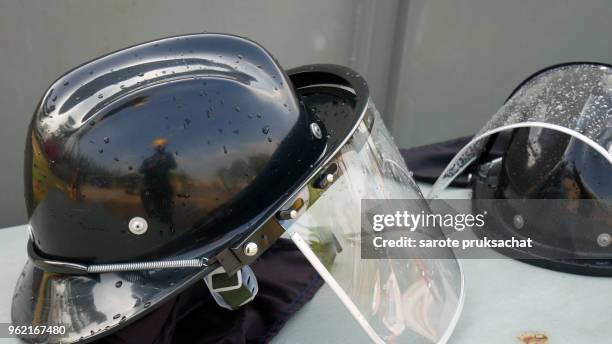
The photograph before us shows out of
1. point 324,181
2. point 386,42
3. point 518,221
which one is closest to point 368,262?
point 324,181

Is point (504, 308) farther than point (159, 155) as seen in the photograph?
Yes

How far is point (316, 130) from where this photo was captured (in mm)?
851

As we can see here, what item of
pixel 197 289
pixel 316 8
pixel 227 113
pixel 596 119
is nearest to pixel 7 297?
pixel 197 289

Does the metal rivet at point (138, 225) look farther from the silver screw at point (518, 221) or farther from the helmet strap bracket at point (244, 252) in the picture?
the silver screw at point (518, 221)

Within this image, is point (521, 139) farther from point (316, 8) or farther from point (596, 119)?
point (316, 8)

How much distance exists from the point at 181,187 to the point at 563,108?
30.0 inches

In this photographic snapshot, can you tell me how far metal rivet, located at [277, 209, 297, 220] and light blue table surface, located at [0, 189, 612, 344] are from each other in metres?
0.27

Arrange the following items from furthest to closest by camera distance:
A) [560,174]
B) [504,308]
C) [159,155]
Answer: [560,174] → [504,308] → [159,155]

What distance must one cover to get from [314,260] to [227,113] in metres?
0.23

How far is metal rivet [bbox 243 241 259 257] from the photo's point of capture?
747 millimetres

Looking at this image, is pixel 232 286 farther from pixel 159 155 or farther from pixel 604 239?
pixel 604 239

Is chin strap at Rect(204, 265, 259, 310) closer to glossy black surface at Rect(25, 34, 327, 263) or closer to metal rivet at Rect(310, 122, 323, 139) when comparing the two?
glossy black surface at Rect(25, 34, 327, 263)

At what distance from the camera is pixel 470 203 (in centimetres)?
133

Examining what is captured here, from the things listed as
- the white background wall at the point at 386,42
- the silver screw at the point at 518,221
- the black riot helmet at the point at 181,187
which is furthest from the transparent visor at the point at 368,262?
the white background wall at the point at 386,42
